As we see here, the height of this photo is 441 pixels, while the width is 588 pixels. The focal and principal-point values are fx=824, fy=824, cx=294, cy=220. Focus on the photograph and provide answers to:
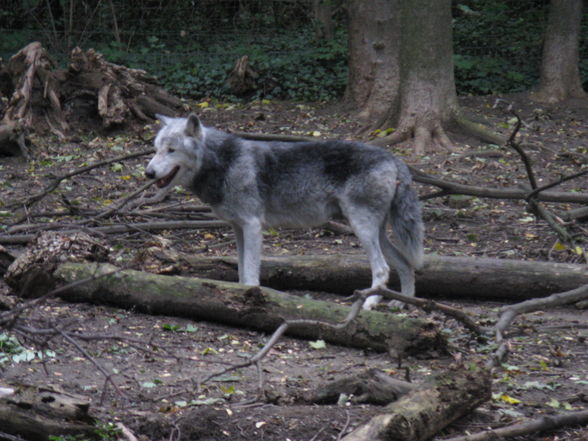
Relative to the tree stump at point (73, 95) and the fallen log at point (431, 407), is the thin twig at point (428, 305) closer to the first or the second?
the fallen log at point (431, 407)

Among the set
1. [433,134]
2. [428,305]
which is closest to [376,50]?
[433,134]

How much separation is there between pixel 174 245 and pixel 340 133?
5.41m

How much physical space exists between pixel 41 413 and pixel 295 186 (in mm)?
3942

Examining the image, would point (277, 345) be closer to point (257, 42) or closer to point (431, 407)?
point (431, 407)

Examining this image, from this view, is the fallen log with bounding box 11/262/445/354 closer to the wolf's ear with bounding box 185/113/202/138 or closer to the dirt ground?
the dirt ground

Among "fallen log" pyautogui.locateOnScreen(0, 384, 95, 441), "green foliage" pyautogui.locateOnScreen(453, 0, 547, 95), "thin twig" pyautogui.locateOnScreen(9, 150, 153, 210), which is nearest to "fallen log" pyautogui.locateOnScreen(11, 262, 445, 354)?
"fallen log" pyautogui.locateOnScreen(0, 384, 95, 441)

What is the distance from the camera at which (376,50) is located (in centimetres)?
1448

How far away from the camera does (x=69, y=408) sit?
3.98 metres

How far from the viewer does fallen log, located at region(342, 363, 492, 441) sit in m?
3.85

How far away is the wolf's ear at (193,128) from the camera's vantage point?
7297 millimetres

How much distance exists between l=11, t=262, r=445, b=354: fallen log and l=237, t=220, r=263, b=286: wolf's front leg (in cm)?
76

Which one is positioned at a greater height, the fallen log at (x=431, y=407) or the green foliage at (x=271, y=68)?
the green foliage at (x=271, y=68)

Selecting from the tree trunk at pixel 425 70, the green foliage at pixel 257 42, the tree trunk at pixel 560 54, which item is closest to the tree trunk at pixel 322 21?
the green foliage at pixel 257 42

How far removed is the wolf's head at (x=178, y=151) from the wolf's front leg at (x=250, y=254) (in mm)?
739
